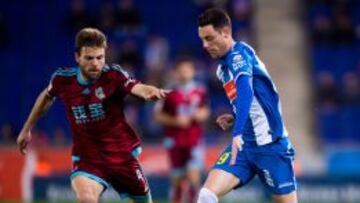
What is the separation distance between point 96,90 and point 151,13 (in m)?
13.6

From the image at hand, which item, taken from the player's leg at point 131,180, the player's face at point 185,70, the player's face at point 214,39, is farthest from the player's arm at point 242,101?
the player's face at point 185,70

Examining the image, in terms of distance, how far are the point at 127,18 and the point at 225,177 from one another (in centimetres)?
1282

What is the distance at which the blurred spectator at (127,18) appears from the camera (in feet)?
65.4

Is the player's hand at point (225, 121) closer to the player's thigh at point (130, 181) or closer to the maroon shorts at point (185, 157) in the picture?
the player's thigh at point (130, 181)

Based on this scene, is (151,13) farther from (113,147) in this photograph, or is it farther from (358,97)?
(113,147)

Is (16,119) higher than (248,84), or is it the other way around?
(248,84)

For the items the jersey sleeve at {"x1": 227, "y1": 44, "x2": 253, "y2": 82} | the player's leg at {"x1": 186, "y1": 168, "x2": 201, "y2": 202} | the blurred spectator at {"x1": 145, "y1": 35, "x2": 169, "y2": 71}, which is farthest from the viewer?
the blurred spectator at {"x1": 145, "y1": 35, "x2": 169, "y2": 71}

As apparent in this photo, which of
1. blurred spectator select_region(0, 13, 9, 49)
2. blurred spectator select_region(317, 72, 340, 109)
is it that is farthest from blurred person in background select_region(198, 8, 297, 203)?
blurred spectator select_region(0, 13, 9, 49)

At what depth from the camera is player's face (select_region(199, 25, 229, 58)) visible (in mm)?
7457

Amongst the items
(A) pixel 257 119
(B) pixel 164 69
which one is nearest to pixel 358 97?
(B) pixel 164 69

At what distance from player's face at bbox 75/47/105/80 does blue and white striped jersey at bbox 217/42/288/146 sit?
99cm

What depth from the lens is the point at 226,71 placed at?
7.54 m

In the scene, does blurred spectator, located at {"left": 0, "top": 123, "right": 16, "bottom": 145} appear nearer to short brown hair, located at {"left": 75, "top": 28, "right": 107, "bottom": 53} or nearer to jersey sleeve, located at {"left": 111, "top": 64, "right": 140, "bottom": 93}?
jersey sleeve, located at {"left": 111, "top": 64, "right": 140, "bottom": 93}

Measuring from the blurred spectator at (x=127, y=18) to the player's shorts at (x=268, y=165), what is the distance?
12525mm
